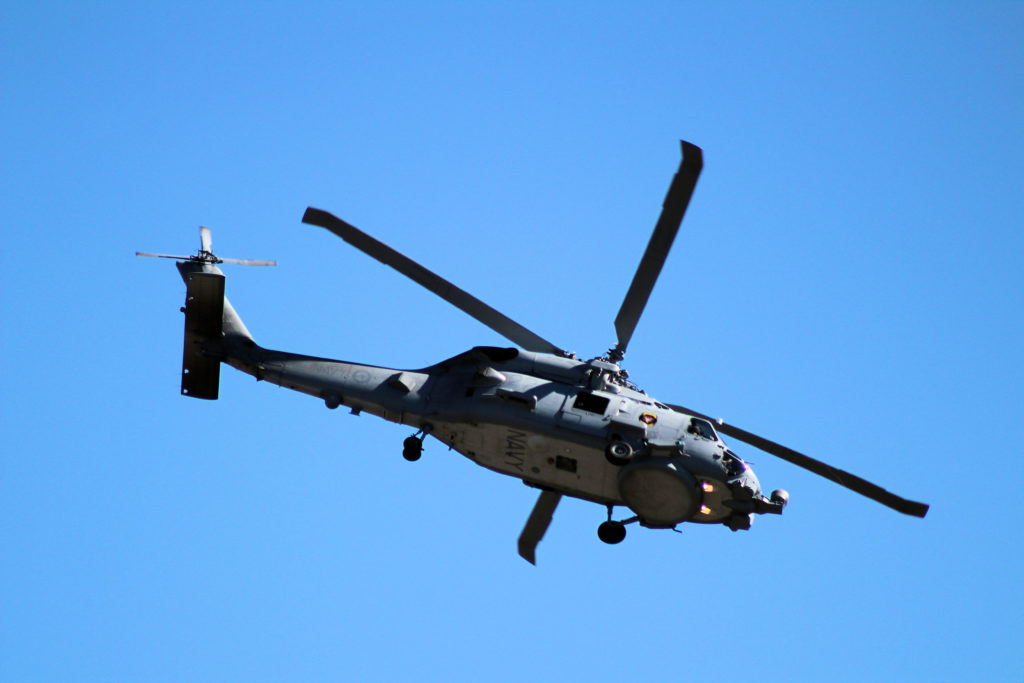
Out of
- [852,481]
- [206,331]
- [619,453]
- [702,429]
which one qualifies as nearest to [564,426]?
[619,453]

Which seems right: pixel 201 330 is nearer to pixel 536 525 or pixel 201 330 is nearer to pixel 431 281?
pixel 431 281

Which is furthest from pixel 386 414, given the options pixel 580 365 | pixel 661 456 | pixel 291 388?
pixel 661 456

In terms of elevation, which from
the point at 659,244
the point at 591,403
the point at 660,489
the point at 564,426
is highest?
the point at 659,244

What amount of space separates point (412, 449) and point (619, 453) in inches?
165

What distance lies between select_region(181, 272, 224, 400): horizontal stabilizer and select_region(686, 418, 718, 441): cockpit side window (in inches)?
390

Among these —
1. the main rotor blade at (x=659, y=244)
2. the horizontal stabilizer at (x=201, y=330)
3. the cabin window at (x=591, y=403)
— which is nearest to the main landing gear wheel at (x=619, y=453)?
the cabin window at (x=591, y=403)

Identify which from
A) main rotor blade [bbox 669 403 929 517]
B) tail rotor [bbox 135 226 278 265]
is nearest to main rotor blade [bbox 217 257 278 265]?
tail rotor [bbox 135 226 278 265]

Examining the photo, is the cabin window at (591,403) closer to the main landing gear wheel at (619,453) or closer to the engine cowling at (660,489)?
the main landing gear wheel at (619,453)

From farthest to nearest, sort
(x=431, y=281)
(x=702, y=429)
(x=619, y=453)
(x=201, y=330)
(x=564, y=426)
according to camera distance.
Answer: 1. (x=201, y=330)
2. (x=431, y=281)
3. (x=564, y=426)
4. (x=702, y=429)
5. (x=619, y=453)

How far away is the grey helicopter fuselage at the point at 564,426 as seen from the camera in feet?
72.8

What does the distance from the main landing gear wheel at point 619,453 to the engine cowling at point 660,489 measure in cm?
26

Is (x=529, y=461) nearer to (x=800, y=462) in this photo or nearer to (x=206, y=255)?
(x=800, y=462)

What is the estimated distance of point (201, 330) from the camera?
26.0 m

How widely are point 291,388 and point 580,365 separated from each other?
5901mm
